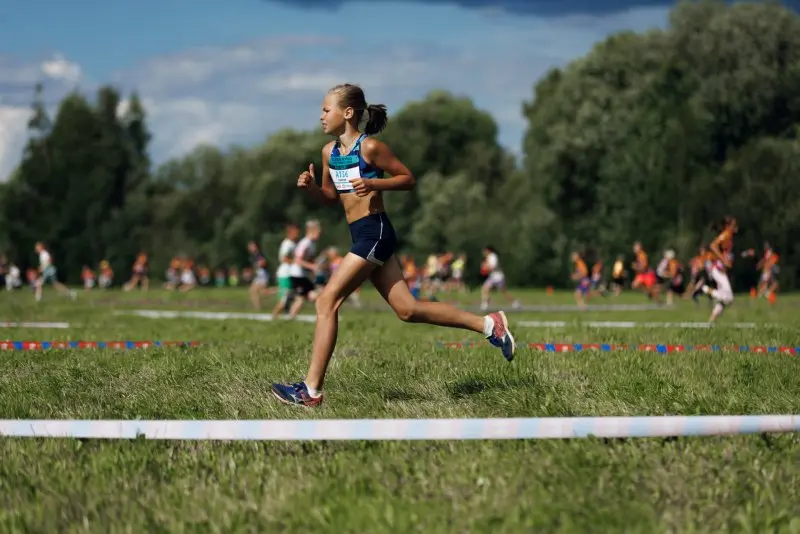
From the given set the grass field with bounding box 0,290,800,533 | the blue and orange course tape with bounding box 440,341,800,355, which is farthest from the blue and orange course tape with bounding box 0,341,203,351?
the blue and orange course tape with bounding box 440,341,800,355

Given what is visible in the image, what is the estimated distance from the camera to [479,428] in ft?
18.7

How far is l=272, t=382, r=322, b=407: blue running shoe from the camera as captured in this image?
7438 millimetres

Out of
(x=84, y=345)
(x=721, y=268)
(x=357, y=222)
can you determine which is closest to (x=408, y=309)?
(x=357, y=222)

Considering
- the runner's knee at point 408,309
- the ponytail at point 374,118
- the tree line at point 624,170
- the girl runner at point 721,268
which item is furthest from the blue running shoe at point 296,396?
the tree line at point 624,170

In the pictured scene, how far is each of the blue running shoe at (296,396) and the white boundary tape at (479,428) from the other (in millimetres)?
1445

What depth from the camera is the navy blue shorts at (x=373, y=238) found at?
7.72 meters

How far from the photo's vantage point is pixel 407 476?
17.5ft

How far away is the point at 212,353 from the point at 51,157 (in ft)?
260

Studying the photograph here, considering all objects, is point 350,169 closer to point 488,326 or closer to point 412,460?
point 488,326

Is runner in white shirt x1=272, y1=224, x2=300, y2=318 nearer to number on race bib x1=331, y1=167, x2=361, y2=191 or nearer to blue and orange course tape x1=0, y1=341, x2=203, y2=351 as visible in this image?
blue and orange course tape x1=0, y1=341, x2=203, y2=351

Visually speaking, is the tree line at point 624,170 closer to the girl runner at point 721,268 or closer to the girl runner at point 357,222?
the girl runner at point 721,268

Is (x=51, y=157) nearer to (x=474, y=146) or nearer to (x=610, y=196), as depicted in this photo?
(x=474, y=146)

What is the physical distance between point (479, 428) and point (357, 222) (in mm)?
2496

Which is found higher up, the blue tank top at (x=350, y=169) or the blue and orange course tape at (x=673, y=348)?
the blue tank top at (x=350, y=169)
